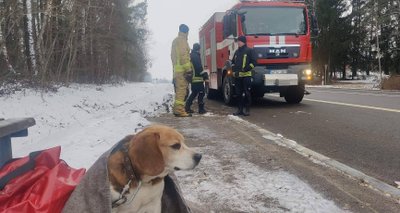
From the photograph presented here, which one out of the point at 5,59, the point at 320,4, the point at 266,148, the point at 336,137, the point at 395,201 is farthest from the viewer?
the point at 320,4

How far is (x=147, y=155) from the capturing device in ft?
8.98

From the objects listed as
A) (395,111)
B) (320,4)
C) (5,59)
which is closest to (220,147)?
(395,111)

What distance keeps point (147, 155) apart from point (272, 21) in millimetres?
10985

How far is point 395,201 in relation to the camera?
409cm

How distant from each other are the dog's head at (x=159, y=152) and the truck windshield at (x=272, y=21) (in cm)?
1017

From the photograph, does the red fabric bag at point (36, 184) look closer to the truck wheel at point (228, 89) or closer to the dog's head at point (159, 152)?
the dog's head at point (159, 152)

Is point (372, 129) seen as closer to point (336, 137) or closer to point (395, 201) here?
point (336, 137)

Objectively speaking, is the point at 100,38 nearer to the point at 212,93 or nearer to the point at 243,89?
the point at 212,93

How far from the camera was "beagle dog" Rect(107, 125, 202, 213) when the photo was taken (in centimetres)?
270

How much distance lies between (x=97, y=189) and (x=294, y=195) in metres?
2.27

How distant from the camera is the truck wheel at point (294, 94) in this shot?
14.2 metres

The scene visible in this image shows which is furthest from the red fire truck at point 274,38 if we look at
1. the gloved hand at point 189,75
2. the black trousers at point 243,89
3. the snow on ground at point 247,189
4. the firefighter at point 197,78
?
the snow on ground at point 247,189

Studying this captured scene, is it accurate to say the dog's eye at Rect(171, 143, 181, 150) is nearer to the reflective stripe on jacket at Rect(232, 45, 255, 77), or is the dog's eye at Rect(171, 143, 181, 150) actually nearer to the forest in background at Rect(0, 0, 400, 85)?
the reflective stripe on jacket at Rect(232, 45, 255, 77)

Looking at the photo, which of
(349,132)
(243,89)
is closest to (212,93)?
(243,89)
